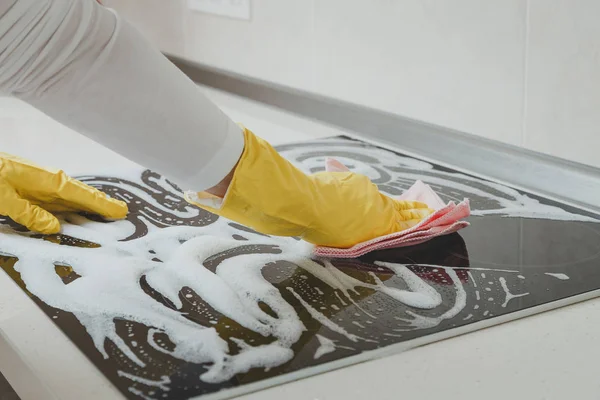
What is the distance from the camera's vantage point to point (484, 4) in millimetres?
1278

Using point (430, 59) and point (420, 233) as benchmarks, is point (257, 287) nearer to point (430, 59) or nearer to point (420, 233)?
point (420, 233)

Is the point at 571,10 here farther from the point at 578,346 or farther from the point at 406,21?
the point at 578,346

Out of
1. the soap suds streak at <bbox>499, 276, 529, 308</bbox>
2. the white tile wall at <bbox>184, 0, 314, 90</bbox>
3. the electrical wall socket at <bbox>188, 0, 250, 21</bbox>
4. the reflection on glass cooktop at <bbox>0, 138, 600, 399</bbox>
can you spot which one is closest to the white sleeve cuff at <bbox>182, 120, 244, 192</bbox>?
the reflection on glass cooktop at <bbox>0, 138, 600, 399</bbox>

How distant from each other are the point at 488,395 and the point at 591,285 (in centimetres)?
26

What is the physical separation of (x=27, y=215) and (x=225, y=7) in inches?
40.3

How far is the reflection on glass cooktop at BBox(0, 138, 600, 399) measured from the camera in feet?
2.47

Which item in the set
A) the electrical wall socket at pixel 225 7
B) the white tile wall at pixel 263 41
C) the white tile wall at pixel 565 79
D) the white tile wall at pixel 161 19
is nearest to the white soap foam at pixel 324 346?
the white tile wall at pixel 565 79

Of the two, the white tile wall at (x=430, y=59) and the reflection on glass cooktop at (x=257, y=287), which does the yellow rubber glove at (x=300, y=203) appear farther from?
the white tile wall at (x=430, y=59)

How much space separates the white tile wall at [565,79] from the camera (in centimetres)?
112

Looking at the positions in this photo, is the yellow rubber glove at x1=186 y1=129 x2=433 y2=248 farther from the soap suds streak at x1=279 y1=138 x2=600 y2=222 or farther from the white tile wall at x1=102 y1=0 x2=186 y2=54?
the white tile wall at x1=102 y1=0 x2=186 y2=54

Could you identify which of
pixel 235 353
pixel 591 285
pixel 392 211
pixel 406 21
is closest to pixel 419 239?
pixel 392 211

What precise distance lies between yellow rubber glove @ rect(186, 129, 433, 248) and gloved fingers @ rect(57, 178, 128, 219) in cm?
26

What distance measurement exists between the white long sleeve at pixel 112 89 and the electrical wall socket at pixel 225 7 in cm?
111

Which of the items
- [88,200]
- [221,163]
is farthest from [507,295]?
[88,200]
